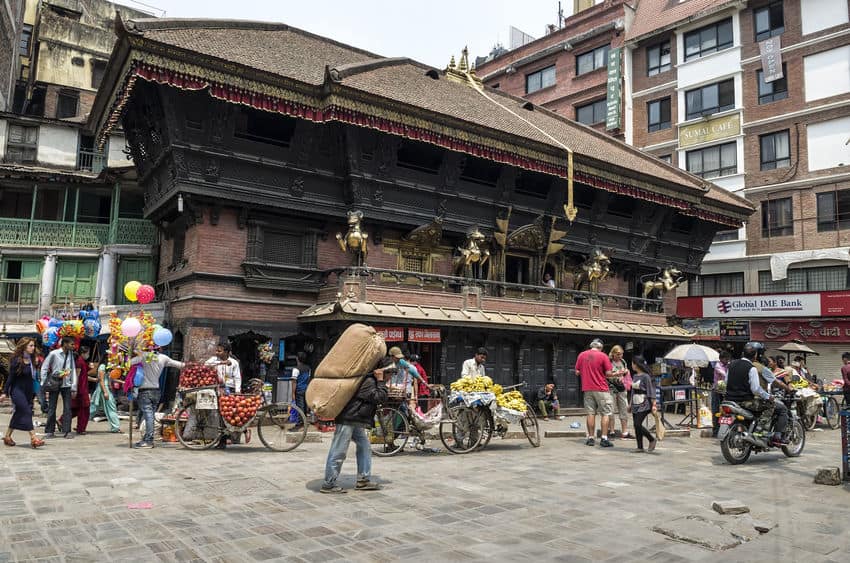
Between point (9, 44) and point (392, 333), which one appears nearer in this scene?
point (392, 333)

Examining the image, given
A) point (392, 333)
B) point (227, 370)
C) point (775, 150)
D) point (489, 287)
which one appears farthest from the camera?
point (775, 150)

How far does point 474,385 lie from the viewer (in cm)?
1104

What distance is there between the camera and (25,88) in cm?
3528

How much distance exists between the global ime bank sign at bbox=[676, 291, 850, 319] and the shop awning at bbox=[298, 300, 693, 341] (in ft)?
28.3

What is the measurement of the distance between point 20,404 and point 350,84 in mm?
11125

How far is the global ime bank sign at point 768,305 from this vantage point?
26.8 meters

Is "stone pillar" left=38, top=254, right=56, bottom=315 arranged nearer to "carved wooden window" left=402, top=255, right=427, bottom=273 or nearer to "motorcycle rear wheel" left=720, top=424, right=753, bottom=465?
"carved wooden window" left=402, top=255, right=427, bottom=273

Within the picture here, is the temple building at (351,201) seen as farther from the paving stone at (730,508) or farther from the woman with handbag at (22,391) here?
the paving stone at (730,508)

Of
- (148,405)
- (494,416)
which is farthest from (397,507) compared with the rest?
(148,405)

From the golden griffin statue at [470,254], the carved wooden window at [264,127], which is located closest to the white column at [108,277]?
the carved wooden window at [264,127]

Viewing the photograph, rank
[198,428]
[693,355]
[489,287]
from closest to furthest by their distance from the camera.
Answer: [198,428] < [693,355] < [489,287]

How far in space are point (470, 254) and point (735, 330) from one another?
55.6 feet

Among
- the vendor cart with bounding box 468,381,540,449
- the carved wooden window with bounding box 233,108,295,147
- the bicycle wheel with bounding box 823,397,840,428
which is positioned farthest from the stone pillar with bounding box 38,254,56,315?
the bicycle wheel with bounding box 823,397,840,428

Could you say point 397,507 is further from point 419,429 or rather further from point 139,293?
point 139,293
